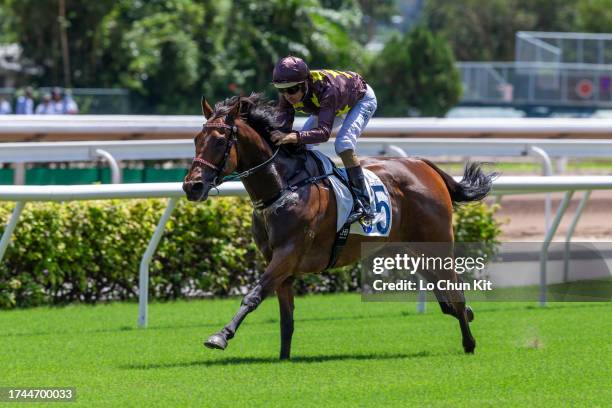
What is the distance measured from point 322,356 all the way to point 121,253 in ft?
9.32

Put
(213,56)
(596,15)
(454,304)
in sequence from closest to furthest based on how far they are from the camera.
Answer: (454,304)
(213,56)
(596,15)

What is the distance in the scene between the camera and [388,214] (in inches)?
295

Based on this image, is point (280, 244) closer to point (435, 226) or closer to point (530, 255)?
point (435, 226)

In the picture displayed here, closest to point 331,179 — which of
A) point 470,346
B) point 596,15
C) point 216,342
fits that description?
point 470,346

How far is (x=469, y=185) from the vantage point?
320 inches

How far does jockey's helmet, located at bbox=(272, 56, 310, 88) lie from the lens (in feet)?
22.6

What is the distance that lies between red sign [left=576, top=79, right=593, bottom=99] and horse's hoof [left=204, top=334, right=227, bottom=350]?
25.6m

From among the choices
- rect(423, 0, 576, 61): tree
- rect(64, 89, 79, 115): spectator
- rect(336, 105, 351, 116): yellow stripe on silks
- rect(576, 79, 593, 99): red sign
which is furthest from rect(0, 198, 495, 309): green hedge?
rect(423, 0, 576, 61): tree

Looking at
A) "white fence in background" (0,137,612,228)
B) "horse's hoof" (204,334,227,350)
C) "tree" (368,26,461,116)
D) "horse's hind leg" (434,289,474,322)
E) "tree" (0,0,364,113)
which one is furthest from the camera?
"tree" (368,26,461,116)

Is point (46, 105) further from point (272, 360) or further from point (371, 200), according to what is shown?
point (272, 360)

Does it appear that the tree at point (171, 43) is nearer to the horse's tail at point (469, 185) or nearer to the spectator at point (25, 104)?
the spectator at point (25, 104)

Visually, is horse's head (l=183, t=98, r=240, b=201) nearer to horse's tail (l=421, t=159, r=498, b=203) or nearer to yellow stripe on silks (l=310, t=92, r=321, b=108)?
yellow stripe on silks (l=310, t=92, r=321, b=108)

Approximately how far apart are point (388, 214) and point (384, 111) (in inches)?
948

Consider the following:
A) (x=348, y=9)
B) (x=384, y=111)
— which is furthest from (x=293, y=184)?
(x=348, y=9)
